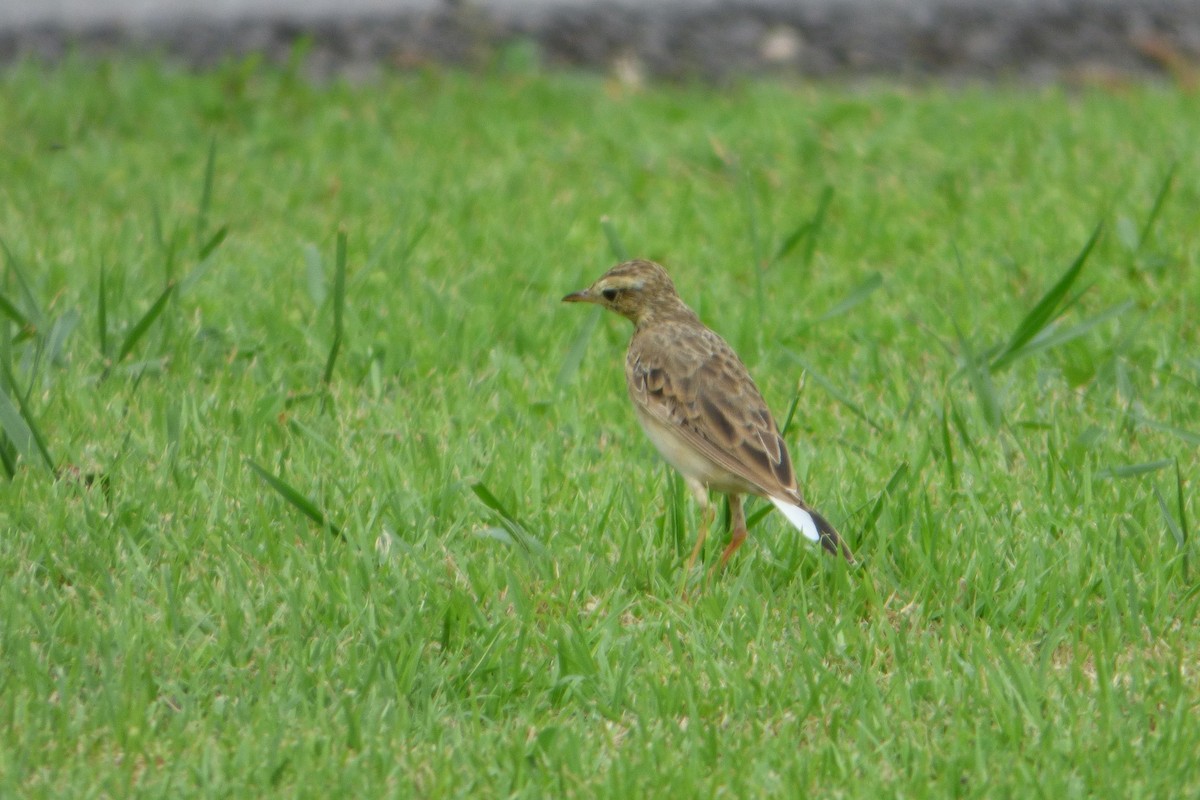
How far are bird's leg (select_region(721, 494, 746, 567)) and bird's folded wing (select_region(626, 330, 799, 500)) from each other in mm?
218

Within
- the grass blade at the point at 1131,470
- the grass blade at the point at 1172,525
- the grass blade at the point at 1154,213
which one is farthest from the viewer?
the grass blade at the point at 1154,213

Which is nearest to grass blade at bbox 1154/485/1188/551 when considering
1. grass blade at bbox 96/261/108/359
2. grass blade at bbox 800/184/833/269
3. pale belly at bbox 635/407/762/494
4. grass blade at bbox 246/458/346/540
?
pale belly at bbox 635/407/762/494

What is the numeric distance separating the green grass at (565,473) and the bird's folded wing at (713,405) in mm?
270

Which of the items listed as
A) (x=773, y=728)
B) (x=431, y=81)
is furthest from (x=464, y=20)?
(x=773, y=728)

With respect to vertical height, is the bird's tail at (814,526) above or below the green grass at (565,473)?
above

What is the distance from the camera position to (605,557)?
5.23 m

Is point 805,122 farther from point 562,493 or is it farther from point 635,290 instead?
point 562,493

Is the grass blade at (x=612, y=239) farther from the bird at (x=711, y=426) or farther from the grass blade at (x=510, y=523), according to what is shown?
the grass blade at (x=510, y=523)

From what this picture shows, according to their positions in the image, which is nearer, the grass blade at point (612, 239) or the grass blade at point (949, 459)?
the grass blade at point (949, 459)

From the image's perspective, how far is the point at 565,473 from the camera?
5812 mm

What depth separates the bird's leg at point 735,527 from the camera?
5207 millimetres

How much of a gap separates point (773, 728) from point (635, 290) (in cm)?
226

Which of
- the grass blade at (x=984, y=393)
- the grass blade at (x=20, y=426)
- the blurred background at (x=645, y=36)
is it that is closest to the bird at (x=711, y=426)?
the grass blade at (x=984, y=393)

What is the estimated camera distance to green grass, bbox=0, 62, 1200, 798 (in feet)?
14.0
